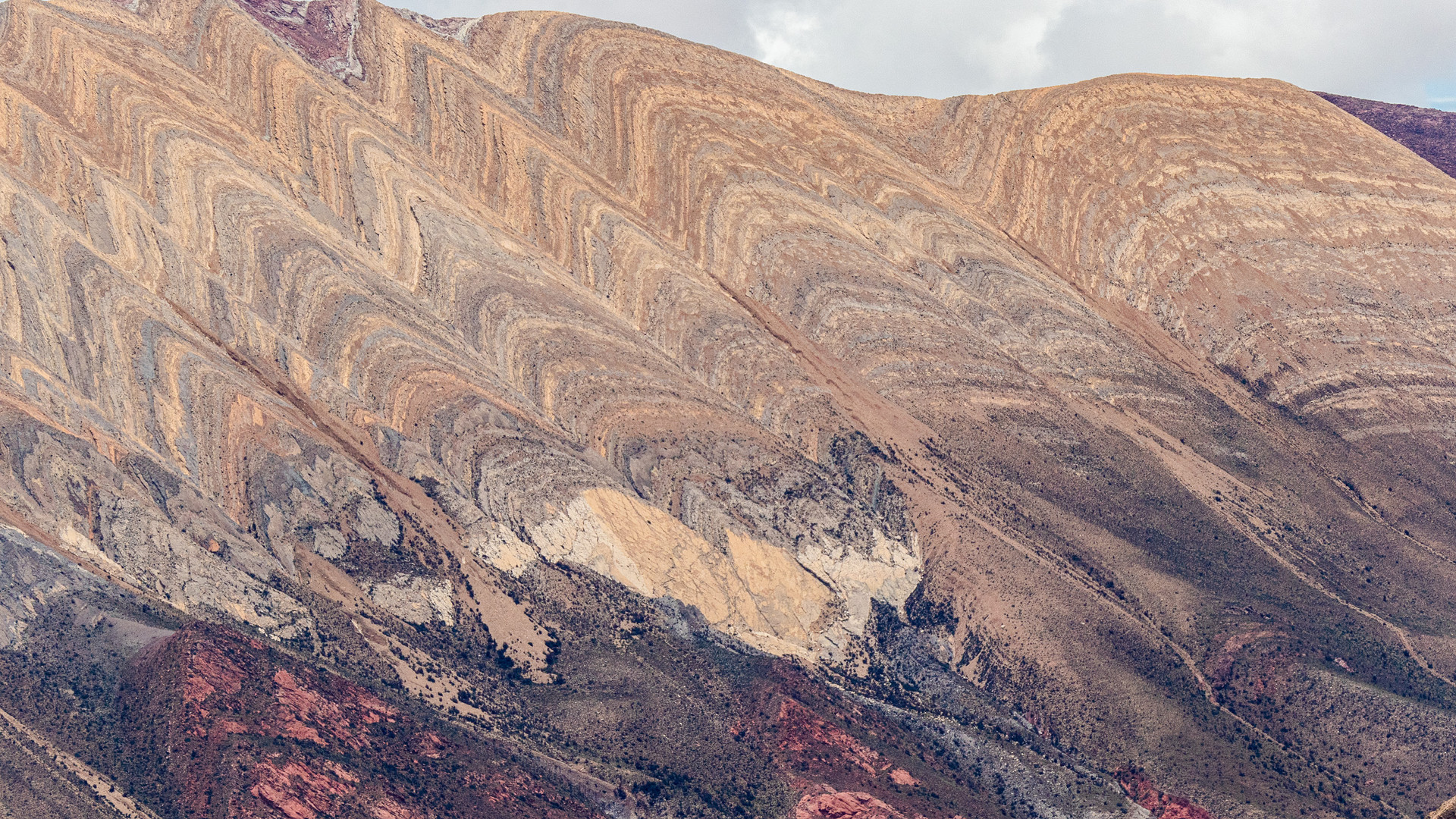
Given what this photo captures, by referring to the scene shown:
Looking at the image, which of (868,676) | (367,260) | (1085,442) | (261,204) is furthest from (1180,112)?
(261,204)

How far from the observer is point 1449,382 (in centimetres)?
5388

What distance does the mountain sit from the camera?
41969 millimetres

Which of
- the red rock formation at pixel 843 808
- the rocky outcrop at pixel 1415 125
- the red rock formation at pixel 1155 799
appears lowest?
the red rock formation at pixel 843 808

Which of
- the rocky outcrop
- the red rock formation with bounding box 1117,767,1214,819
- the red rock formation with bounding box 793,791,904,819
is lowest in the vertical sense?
the red rock formation with bounding box 793,791,904,819

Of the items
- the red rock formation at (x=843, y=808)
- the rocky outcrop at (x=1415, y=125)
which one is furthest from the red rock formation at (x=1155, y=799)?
the rocky outcrop at (x=1415, y=125)

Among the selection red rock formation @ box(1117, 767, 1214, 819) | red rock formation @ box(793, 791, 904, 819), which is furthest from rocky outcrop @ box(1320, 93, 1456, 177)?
red rock formation @ box(793, 791, 904, 819)

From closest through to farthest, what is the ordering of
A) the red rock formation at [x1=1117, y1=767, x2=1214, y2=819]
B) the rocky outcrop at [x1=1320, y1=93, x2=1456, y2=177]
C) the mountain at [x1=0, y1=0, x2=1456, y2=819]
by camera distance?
the red rock formation at [x1=1117, y1=767, x2=1214, y2=819]
the mountain at [x1=0, y1=0, x2=1456, y2=819]
the rocky outcrop at [x1=1320, y1=93, x2=1456, y2=177]

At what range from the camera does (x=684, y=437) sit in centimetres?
4875

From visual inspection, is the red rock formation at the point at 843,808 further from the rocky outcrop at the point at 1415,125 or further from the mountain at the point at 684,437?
the rocky outcrop at the point at 1415,125

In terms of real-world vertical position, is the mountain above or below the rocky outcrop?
below

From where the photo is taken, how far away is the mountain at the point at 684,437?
42.0 metres

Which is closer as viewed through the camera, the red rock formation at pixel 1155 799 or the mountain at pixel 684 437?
the red rock formation at pixel 1155 799

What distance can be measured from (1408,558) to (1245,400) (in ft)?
31.9

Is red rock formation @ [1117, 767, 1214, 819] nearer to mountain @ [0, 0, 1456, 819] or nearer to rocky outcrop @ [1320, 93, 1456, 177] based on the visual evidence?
mountain @ [0, 0, 1456, 819]
